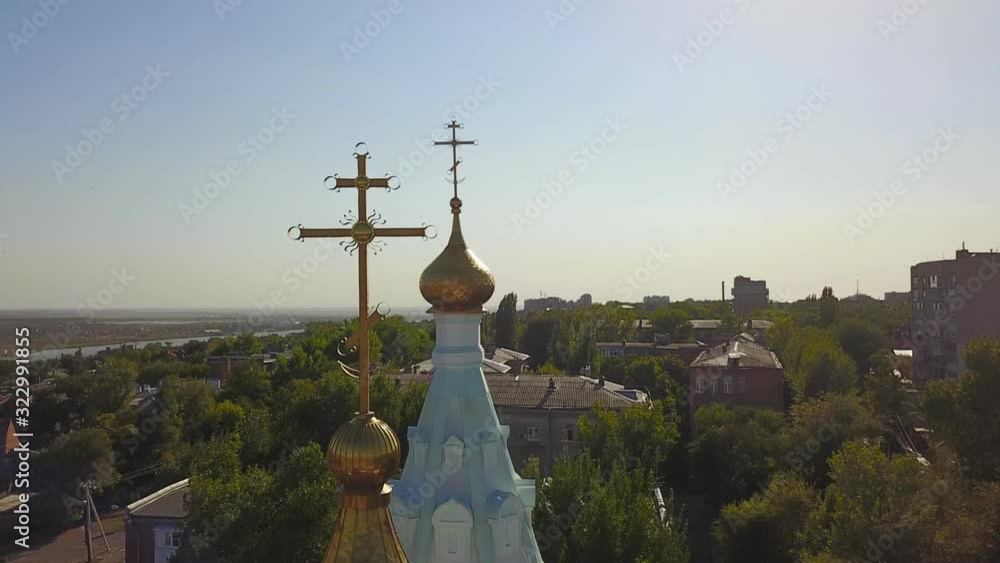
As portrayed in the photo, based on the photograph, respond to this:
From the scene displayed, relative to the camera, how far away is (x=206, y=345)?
81.1 m

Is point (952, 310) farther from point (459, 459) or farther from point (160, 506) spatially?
point (459, 459)

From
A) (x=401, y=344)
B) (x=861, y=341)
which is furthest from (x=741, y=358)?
(x=401, y=344)

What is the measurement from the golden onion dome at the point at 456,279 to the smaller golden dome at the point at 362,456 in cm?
356

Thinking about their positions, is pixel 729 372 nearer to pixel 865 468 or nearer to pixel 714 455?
pixel 714 455

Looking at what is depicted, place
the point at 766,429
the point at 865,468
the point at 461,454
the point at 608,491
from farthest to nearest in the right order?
the point at 766,429
the point at 865,468
the point at 608,491
the point at 461,454

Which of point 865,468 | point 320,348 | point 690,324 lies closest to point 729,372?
point 865,468

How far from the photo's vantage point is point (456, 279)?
820cm

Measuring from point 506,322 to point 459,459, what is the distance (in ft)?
214

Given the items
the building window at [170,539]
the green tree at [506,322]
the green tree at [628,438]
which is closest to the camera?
the building window at [170,539]

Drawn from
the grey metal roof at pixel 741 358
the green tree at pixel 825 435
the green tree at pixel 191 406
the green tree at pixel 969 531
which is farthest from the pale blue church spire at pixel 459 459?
the green tree at pixel 191 406

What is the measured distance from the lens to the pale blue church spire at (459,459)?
7.60 m

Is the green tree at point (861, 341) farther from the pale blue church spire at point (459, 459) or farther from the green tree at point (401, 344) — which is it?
the pale blue church spire at point (459, 459)

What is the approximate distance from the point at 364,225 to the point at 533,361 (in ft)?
207

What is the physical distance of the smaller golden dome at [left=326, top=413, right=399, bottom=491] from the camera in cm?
464
